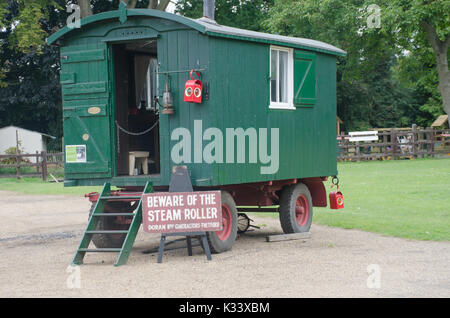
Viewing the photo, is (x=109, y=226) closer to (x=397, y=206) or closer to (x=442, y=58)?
(x=397, y=206)

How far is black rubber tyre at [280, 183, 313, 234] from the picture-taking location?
1190 centimetres

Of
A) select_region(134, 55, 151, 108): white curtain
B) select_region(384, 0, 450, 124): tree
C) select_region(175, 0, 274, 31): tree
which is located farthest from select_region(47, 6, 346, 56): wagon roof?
select_region(175, 0, 274, 31): tree

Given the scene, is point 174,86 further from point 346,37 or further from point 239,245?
point 346,37

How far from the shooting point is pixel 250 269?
8617mm

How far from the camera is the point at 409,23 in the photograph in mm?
29281

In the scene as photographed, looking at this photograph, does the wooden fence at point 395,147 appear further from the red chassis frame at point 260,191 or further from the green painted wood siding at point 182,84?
the green painted wood siding at point 182,84

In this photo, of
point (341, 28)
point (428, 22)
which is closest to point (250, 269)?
point (428, 22)

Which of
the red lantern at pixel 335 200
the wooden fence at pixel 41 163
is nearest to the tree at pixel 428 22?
the wooden fence at pixel 41 163

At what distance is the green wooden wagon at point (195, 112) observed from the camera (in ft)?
32.4

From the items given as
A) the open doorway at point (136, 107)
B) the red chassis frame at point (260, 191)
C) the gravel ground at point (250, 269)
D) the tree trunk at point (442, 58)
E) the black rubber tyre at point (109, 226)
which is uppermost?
the tree trunk at point (442, 58)

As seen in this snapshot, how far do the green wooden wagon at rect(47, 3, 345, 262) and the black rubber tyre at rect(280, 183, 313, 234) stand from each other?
2 centimetres

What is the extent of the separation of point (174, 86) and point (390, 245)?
4.04 meters

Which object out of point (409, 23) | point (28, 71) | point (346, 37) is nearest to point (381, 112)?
point (346, 37)

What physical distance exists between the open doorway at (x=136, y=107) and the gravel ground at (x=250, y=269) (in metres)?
1.39
